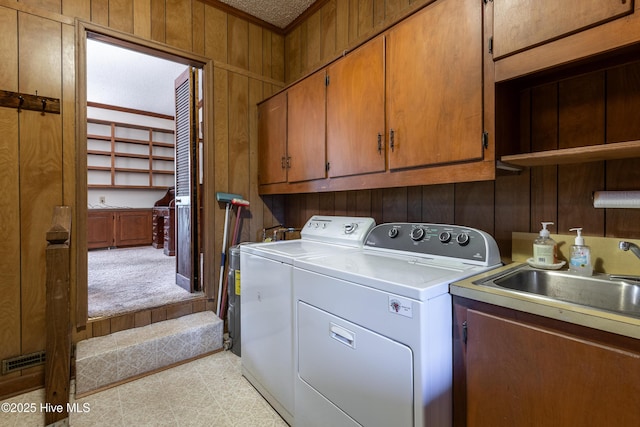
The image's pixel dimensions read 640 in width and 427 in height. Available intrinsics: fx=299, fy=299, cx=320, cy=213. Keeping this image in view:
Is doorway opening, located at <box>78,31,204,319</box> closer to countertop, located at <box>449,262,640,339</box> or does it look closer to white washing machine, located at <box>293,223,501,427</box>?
white washing machine, located at <box>293,223,501,427</box>

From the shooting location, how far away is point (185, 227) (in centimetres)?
295

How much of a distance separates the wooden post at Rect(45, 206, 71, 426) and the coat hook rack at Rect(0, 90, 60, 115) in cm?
84

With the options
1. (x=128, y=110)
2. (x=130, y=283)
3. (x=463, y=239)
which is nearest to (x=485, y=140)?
(x=463, y=239)

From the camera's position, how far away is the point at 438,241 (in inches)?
56.3

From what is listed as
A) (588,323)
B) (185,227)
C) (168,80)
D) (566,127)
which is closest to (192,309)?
(185,227)

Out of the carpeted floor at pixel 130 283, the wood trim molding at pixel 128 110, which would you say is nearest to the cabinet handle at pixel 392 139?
the carpeted floor at pixel 130 283

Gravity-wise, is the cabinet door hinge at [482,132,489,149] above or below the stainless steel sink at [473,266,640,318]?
above

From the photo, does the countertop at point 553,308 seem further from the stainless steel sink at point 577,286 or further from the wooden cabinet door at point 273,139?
the wooden cabinet door at point 273,139

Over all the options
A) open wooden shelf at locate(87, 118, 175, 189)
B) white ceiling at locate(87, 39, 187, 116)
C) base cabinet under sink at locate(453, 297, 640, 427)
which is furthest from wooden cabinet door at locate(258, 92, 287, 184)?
open wooden shelf at locate(87, 118, 175, 189)

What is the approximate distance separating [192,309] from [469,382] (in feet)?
7.08

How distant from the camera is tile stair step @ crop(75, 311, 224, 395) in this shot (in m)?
1.86

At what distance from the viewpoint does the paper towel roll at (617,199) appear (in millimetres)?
1052

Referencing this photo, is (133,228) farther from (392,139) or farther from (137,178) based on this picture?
(392,139)

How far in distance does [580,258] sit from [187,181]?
2.93 m
